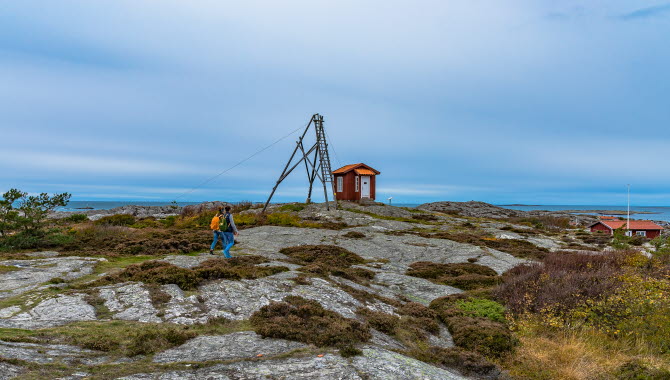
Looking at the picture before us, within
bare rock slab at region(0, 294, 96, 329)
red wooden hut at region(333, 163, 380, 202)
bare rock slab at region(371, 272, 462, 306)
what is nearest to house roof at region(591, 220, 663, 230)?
red wooden hut at region(333, 163, 380, 202)

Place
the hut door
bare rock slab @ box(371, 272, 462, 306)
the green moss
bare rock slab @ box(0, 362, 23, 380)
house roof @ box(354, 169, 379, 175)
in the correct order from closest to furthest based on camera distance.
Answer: bare rock slab @ box(0, 362, 23, 380) → the green moss → bare rock slab @ box(371, 272, 462, 306) → house roof @ box(354, 169, 379, 175) → the hut door

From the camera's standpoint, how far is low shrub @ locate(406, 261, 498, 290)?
51.8ft

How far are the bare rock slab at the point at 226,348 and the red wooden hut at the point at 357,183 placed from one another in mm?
47751

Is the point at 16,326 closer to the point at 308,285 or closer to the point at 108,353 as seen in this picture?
the point at 108,353

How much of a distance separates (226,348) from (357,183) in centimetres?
4914

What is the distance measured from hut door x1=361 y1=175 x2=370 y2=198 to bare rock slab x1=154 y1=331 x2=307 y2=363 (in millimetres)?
48201

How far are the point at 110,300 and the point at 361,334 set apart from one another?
6240 mm

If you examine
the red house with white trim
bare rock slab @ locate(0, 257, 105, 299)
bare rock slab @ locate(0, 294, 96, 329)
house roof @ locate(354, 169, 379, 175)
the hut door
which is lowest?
the red house with white trim

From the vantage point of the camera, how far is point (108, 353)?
666 centimetres

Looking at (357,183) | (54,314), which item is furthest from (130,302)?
(357,183)

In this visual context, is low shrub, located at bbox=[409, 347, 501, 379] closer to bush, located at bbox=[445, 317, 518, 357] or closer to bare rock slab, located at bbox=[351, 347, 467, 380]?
bare rock slab, located at bbox=[351, 347, 467, 380]

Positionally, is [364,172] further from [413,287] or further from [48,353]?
[48,353]

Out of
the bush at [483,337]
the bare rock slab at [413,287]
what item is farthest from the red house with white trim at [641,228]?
the bush at [483,337]

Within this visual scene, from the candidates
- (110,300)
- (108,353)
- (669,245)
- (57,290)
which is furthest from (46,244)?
(669,245)
